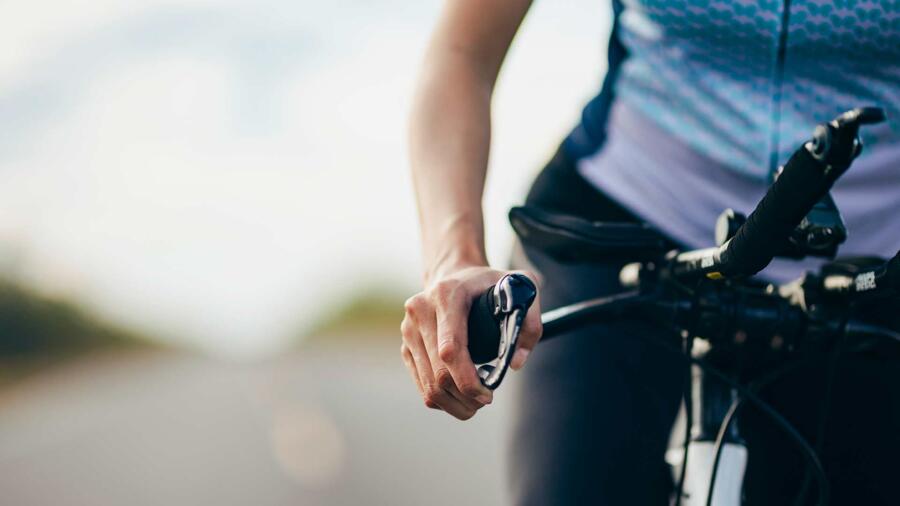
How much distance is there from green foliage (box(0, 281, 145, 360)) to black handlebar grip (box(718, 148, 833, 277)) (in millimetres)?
16472

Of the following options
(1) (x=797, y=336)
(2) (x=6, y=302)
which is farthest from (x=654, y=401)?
(2) (x=6, y=302)

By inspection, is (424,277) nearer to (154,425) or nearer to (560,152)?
(560,152)

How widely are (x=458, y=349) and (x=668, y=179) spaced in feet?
2.64

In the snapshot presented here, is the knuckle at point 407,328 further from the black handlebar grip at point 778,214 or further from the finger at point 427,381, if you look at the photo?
the black handlebar grip at point 778,214

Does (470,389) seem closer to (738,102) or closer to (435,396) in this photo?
(435,396)

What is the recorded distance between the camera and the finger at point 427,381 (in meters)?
1.16

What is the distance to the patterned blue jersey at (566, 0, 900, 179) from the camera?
57.5 inches

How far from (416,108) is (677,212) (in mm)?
535

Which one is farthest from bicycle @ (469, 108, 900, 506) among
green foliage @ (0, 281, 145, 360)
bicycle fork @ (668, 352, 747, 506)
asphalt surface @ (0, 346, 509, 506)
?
green foliage @ (0, 281, 145, 360)

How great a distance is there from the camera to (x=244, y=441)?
784 cm

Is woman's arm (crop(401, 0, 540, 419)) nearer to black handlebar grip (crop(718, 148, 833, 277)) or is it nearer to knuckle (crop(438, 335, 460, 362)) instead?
knuckle (crop(438, 335, 460, 362))

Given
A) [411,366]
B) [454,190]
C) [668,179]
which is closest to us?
[411,366]

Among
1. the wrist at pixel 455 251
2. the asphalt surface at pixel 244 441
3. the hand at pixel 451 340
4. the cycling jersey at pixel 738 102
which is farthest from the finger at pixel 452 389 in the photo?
the asphalt surface at pixel 244 441

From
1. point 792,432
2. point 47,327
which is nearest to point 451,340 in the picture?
point 792,432
